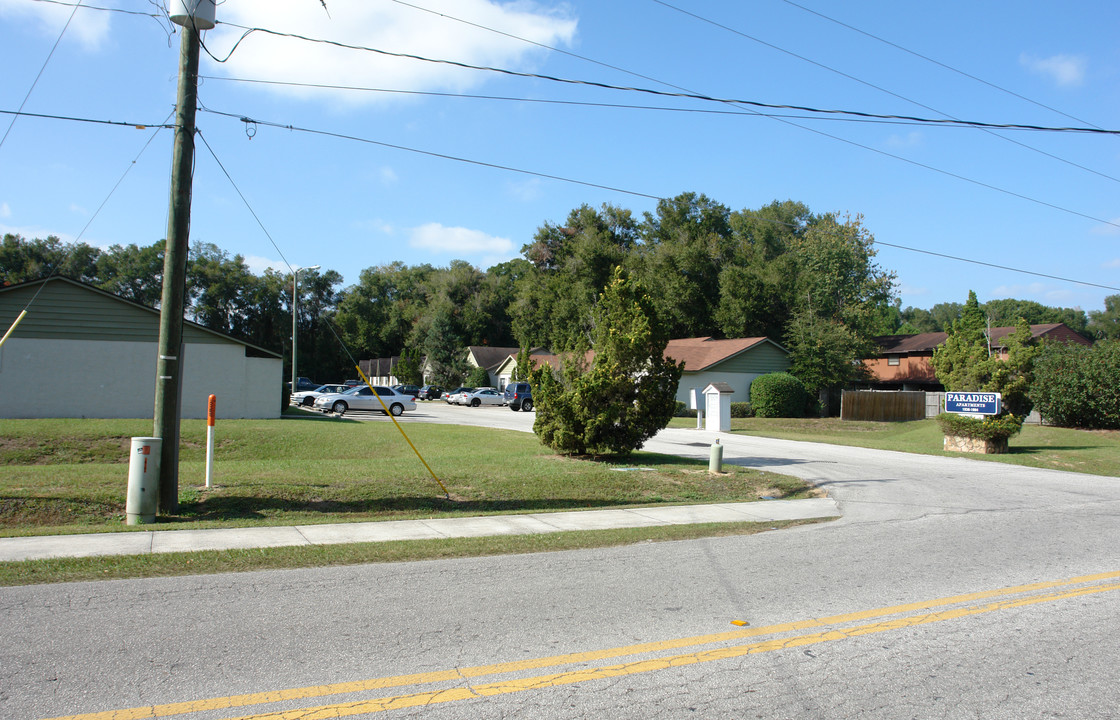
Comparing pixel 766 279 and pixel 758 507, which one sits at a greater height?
pixel 766 279

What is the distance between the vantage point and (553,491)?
42.4 ft

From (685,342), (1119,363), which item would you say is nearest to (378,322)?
(685,342)

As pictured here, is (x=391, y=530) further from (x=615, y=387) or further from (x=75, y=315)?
(x=75, y=315)

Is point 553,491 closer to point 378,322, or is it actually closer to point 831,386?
point 831,386

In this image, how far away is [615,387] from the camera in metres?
16.6

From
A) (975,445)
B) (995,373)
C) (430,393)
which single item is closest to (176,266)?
(995,373)

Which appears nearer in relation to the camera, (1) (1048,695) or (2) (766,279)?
(1) (1048,695)

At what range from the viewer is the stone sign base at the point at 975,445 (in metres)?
22.8

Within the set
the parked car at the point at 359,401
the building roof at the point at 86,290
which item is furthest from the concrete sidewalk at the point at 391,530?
the parked car at the point at 359,401

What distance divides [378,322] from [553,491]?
8123 cm

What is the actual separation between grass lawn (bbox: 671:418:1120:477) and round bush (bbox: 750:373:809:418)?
13.0 ft

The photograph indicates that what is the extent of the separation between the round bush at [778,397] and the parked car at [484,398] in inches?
756

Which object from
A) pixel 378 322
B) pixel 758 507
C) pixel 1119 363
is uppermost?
pixel 378 322

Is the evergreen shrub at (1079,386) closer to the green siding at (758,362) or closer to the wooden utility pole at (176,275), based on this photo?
the green siding at (758,362)
